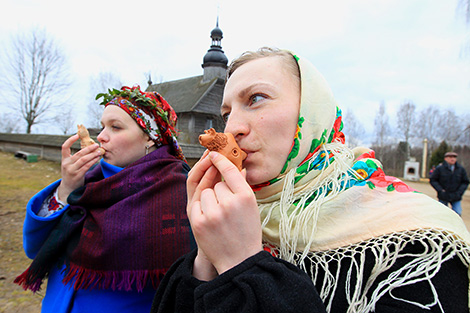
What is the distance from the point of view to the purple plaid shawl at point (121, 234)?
5.49 ft

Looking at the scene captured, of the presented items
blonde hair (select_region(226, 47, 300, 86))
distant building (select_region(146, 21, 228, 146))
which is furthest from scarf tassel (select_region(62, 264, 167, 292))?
distant building (select_region(146, 21, 228, 146))

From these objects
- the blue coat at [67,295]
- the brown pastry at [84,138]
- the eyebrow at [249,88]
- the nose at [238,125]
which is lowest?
the blue coat at [67,295]

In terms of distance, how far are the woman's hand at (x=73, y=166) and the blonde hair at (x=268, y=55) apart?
132cm

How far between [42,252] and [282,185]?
1.76 metres

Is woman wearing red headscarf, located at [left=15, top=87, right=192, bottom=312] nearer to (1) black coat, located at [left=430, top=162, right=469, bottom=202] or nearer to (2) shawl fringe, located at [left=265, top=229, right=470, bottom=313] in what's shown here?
(2) shawl fringe, located at [left=265, top=229, right=470, bottom=313]

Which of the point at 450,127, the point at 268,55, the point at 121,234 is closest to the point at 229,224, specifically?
the point at 268,55

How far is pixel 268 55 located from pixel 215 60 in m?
23.8

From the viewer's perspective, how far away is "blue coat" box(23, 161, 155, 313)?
5.42ft

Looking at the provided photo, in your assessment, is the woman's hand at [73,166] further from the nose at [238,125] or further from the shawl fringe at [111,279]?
the nose at [238,125]

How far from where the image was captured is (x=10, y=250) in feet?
14.9

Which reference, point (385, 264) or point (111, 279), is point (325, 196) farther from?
point (111, 279)

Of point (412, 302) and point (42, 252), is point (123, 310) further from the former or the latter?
point (412, 302)

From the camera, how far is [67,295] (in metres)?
1.67

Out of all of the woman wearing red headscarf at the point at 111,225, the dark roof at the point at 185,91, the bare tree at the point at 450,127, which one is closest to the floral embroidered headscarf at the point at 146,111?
the woman wearing red headscarf at the point at 111,225
